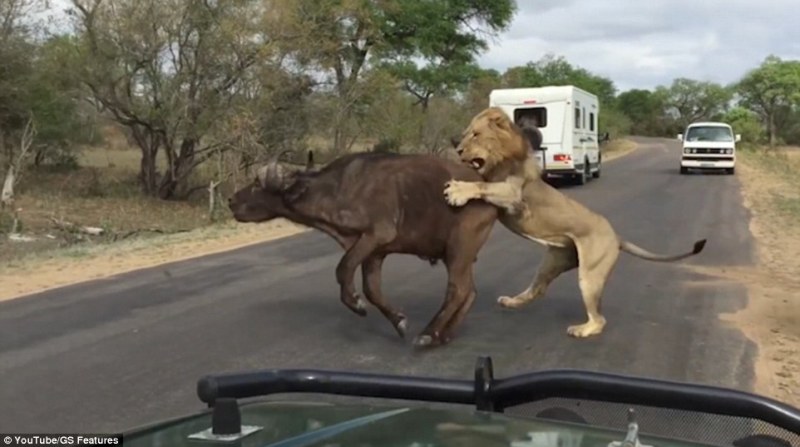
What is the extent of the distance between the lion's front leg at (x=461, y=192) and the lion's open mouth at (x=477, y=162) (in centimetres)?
25

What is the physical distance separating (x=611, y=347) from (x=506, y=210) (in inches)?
56.1

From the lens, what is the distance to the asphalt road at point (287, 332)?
7082 millimetres

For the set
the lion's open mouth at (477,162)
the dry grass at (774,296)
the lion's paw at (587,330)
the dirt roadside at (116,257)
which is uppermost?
the lion's open mouth at (477,162)

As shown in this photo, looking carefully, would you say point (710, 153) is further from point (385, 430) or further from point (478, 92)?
point (385, 430)

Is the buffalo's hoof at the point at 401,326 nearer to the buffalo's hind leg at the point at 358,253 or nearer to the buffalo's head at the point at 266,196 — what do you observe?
the buffalo's hind leg at the point at 358,253

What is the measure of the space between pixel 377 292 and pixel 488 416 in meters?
5.74

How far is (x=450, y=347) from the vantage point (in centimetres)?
841

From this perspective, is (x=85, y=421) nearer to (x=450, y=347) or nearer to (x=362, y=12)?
(x=450, y=347)

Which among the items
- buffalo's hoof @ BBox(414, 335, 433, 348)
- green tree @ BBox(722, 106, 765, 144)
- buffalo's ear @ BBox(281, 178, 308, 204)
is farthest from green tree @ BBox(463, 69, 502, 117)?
buffalo's hoof @ BBox(414, 335, 433, 348)

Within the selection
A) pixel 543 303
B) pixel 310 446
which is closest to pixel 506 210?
pixel 543 303

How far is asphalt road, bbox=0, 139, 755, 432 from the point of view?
708 centimetres

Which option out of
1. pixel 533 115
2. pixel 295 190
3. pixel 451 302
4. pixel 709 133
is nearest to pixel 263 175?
pixel 295 190

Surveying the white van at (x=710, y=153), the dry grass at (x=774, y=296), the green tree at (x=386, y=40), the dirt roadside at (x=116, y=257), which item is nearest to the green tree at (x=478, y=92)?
the green tree at (x=386, y=40)

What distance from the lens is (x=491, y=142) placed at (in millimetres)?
8336
